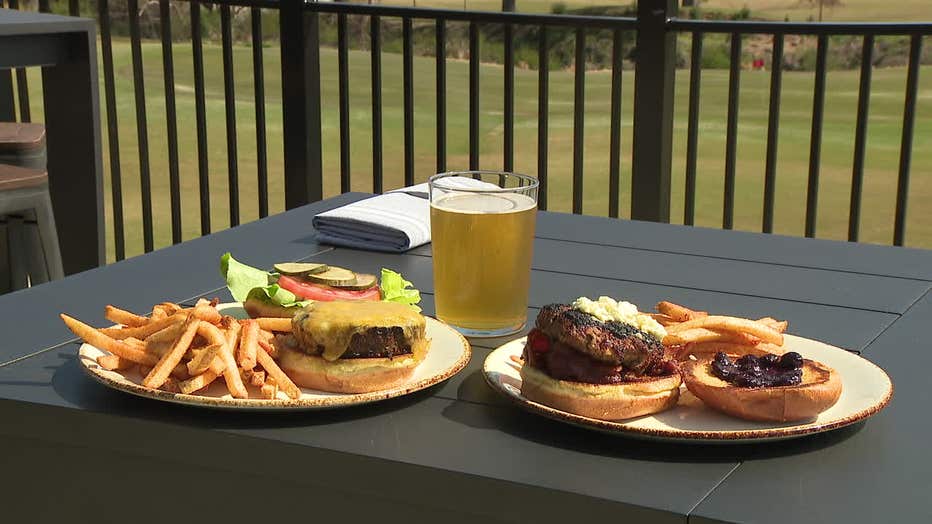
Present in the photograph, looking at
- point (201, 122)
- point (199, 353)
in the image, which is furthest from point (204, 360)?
point (201, 122)

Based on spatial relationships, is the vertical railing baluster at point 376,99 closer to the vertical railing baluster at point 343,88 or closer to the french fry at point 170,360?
the vertical railing baluster at point 343,88

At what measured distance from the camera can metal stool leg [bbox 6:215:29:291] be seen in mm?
3053

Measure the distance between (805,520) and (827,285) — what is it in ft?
2.49

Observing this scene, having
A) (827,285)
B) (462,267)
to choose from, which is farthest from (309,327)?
(827,285)

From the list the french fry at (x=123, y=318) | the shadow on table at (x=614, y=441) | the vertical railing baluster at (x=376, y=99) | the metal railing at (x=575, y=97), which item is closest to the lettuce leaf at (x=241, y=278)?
the french fry at (x=123, y=318)

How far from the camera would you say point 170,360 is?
3.44 ft

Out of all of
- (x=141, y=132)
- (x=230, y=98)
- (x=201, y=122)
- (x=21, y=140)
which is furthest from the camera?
(x=141, y=132)

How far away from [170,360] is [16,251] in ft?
7.36

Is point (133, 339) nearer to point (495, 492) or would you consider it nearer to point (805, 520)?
point (495, 492)

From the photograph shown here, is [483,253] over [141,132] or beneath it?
over

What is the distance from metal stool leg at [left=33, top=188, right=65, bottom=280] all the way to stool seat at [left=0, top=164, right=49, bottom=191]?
4 centimetres

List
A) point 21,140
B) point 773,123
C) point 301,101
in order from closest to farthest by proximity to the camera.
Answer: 1. point 21,140
2. point 773,123
3. point 301,101

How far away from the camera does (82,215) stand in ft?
11.9

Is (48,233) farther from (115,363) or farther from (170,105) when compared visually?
(115,363)
